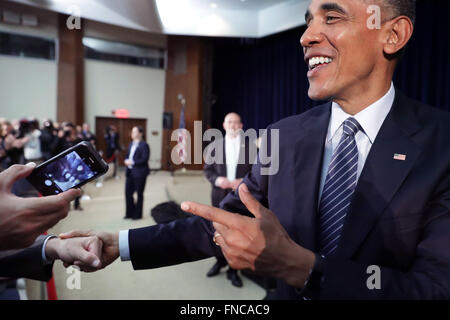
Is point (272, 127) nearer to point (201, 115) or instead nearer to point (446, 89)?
point (446, 89)

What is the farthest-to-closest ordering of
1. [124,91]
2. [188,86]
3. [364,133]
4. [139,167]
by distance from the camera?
[188,86], [124,91], [139,167], [364,133]

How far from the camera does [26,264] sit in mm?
703

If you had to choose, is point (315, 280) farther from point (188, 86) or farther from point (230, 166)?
point (188, 86)

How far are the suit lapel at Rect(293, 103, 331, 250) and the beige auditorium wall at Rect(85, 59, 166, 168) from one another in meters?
8.52

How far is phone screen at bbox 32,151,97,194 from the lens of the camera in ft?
1.82

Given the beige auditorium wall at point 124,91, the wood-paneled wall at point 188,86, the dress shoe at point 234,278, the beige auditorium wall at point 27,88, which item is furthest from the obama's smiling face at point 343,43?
the beige auditorium wall at point 27,88

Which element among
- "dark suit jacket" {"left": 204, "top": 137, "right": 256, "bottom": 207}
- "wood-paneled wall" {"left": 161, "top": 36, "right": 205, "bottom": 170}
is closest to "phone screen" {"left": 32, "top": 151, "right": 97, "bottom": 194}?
"dark suit jacket" {"left": 204, "top": 137, "right": 256, "bottom": 207}

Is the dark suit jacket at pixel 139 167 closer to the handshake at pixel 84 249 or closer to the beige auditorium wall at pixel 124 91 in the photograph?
the handshake at pixel 84 249

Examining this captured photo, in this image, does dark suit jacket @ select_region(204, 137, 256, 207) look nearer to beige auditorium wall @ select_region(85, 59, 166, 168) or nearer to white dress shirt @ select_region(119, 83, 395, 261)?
white dress shirt @ select_region(119, 83, 395, 261)

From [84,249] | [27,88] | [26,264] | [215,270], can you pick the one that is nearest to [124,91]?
[27,88]

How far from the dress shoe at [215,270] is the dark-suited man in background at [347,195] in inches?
64.2

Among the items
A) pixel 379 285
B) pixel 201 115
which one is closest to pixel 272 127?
pixel 379 285

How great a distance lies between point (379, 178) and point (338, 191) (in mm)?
100
